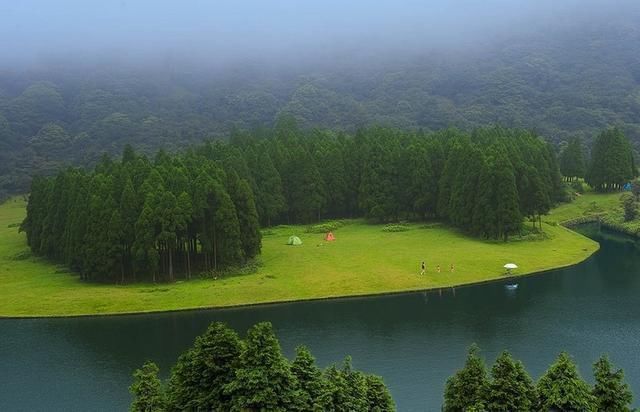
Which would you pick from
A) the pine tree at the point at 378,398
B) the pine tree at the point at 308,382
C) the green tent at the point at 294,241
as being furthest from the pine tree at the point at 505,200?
the pine tree at the point at 308,382

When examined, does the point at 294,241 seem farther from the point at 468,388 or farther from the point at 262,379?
the point at 468,388

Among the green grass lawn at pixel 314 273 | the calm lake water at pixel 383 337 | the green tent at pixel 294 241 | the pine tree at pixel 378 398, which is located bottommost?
the calm lake water at pixel 383 337

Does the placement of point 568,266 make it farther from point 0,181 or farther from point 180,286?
point 0,181

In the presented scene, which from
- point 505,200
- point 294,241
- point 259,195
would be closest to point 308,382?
point 294,241

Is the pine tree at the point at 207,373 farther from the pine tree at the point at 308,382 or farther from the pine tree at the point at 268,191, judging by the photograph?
the pine tree at the point at 268,191

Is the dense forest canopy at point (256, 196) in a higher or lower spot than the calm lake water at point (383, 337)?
higher

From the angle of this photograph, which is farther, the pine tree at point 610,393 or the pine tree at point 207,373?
the pine tree at point 207,373
